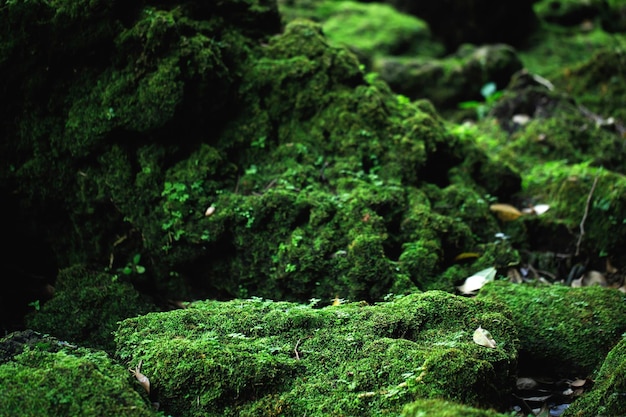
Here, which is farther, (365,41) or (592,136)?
(365,41)

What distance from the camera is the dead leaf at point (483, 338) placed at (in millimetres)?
3012

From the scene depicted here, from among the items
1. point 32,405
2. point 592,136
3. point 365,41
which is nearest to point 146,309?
point 32,405

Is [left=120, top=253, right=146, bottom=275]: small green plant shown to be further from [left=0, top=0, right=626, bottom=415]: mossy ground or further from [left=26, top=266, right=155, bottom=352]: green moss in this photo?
[left=26, top=266, right=155, bottom=352]: green moss

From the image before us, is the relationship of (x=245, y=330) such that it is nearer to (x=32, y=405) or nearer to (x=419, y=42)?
(x=32, y=405)

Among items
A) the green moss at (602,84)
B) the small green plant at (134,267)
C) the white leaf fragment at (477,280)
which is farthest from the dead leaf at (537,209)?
the small green plant at (134,267)

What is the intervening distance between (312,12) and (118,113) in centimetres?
693

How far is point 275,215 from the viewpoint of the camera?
13.6 ft

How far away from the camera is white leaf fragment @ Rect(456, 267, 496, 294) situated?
3949 millimetres

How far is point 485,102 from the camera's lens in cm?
823

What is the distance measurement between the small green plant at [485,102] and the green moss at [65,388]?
→ 617 cm

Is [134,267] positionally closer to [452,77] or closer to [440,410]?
[440,410]

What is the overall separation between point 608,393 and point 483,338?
60 centimetres

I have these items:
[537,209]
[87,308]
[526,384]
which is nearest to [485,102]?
[537,209]

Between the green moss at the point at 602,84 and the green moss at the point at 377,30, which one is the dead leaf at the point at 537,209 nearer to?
the green moss at the point at 602,84
